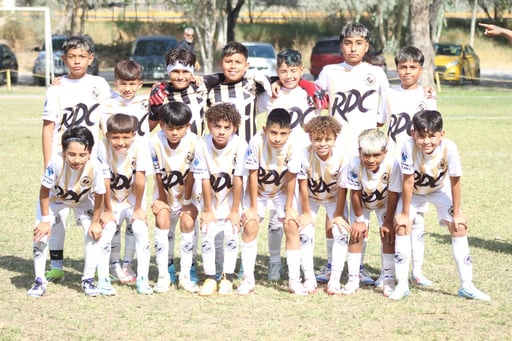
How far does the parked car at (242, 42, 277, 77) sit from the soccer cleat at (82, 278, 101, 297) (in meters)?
23.6

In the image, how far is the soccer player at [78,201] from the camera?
6.81 meters

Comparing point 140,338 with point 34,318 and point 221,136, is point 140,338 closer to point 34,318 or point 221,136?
point 34,318

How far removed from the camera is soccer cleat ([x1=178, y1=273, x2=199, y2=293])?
7146 millimetres

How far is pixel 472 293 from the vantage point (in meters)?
6.86

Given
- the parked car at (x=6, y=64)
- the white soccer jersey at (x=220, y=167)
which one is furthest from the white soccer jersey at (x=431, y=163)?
the parked car at (x=6, y=64)

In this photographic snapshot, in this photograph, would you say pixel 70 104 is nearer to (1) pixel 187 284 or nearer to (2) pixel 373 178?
(1) pixel 187 284

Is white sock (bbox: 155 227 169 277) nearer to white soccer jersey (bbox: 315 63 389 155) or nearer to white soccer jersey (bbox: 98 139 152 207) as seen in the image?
white soccer jersey (bbox: 98 139 152 207)

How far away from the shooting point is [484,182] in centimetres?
1245

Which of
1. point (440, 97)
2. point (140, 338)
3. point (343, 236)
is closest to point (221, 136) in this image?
point (343, 236)

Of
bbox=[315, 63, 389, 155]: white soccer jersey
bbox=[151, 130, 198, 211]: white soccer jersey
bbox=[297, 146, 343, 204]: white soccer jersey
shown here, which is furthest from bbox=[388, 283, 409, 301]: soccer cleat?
bbox=[151, 130, 198, 211]: white soccer jersey

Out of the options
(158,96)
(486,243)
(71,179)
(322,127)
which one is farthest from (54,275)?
Result: (486,243)

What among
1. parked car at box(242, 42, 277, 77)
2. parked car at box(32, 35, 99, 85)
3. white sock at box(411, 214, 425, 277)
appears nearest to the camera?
white sock at box(411, 214, 425, 277)

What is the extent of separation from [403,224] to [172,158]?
6.25 ft

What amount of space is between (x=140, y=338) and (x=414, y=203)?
8.29 ft
